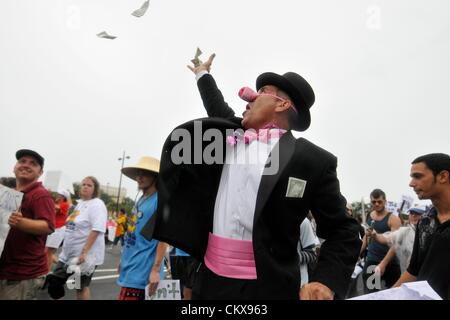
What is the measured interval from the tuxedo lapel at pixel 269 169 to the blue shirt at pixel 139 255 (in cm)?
203

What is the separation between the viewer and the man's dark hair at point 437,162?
8.50ft

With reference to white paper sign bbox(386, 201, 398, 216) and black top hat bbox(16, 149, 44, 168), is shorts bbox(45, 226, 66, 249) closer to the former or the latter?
black top hat bbox(16, 149, 44, 168)

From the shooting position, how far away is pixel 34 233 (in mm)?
3045

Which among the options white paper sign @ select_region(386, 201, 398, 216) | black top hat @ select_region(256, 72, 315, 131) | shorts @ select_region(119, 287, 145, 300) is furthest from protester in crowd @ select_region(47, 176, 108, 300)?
white paper sign @ select_region(386, 201, 398, 216)

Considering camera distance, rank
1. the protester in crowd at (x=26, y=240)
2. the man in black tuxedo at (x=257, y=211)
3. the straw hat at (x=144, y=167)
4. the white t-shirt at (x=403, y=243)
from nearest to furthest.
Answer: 1. the man in black tuxedo at (x=257, y=211)
2. the protester in crowd at (x=26, y=240)
3. the straw hat at (x=144, y=167)
4. the white t-shirt at (x=403, y=243)

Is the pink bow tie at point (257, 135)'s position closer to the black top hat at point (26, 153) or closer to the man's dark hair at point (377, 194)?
the black top hat at point (26, 153)

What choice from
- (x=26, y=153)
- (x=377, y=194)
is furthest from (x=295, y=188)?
(x=377, y=194)

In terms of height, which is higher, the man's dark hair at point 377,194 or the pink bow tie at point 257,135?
the pink bow tie at point 257,135

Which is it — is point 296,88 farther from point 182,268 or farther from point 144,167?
point 182,268

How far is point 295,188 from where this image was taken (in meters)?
1.64

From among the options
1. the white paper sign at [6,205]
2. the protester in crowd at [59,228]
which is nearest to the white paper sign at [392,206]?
the protester in crowd at [59,228]

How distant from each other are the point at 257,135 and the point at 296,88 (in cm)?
38
